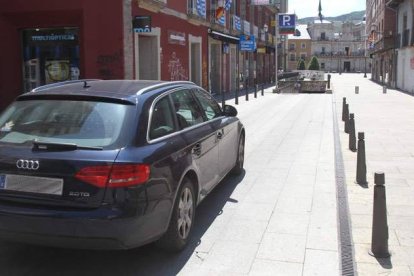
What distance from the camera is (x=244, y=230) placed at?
5555 millimetres

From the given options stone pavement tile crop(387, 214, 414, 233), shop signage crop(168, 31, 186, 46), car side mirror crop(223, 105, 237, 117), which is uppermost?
shop signage crop(168, 31, 186, 46)

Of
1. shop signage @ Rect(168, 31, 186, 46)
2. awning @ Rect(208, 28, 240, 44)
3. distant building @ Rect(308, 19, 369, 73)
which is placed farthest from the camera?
distant building @ Rect(308, 19, 369, 73)

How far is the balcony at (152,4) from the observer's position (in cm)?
1670

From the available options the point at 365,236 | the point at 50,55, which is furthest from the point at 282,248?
the point at 50,55

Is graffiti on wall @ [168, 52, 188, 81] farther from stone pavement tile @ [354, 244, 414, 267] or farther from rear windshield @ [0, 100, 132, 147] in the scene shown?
stone pavement tile @ [354, 244, 414, 267]

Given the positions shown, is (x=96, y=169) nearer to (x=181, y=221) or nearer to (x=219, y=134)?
(x=181, y=221)

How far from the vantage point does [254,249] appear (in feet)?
16.3

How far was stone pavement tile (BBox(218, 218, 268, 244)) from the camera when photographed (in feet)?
17.4

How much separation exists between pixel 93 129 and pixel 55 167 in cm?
47

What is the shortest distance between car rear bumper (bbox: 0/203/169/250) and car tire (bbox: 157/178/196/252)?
1.84 ft

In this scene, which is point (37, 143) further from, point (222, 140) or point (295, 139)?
point (295, 139)

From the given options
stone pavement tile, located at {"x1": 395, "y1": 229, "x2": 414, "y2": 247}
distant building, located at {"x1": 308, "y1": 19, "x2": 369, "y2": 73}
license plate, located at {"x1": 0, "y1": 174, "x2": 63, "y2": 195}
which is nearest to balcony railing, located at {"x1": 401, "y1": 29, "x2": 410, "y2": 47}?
stone pavement tile, located at {"x1": 395, "y1": 229, "x2": 414, "y2": 247}

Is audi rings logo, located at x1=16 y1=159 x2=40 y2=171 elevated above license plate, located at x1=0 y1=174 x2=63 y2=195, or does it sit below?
above

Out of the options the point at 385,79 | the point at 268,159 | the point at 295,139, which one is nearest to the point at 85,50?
the point at 295,139
